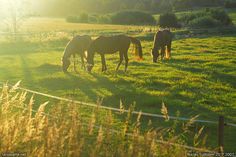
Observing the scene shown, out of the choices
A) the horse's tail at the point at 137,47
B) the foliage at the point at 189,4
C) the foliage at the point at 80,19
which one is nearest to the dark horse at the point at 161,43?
the horse's tail at the point at 137,47

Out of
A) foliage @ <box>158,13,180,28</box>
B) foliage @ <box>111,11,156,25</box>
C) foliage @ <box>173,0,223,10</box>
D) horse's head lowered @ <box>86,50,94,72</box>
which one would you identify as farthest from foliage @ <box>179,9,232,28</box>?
horse's head lowered @ <box>86,50,94,72</box>

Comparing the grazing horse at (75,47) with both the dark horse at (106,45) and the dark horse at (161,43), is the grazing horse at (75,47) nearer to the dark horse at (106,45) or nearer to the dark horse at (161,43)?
the dark horse at (106,45)

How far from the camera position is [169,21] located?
73812 millimetres

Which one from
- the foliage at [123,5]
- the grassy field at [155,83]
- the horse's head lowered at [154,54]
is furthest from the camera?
the foliage at [123,5]

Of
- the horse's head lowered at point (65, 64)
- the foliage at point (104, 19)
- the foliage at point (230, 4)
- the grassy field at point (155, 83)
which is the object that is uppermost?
the foliage at point (230, 4)

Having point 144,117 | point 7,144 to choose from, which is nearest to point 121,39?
point 144,117

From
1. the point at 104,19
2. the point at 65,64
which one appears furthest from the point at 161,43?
the point at 104,19

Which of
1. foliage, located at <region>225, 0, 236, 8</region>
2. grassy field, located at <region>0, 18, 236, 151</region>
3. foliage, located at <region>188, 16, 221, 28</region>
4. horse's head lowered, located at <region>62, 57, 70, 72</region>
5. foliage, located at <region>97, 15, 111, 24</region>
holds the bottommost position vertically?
grassy field, located at <region>0, 18, 236, 151</region>

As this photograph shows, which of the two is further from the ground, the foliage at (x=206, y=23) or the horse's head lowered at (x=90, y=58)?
the foliage at (x=206, y=23)

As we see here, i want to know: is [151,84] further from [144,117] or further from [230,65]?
[230,65]

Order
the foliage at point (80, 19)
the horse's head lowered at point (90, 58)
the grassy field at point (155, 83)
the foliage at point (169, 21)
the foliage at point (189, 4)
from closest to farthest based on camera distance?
the grassy field at point (155, 83) < the horse's head lowered at point (90, 58) < the foliage at point (169, 21) < the foliage at point (80, 19) < the foliage at point (189, 4)

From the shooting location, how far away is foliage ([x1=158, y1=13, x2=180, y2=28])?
73.1m

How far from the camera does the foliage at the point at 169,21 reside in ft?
240

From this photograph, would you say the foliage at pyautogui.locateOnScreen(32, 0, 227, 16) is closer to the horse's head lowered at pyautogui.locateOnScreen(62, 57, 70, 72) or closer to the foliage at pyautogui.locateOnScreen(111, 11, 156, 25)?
the foliage at pyautogui.locateOnScreen(111, 11, 156, 25)
